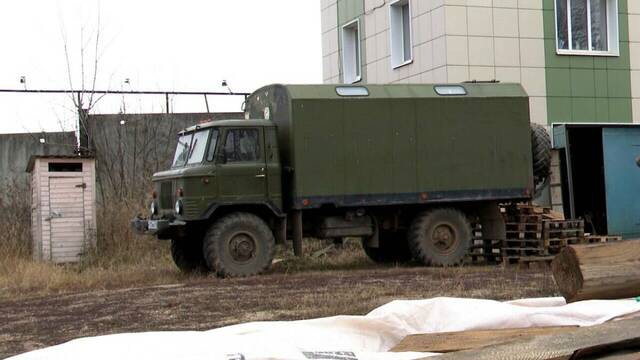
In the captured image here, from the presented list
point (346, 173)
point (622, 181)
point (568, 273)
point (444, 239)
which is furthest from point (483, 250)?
point (568, 273)

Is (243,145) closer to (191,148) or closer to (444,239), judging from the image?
(191,148)

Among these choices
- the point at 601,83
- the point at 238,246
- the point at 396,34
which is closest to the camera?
the point at 238,246

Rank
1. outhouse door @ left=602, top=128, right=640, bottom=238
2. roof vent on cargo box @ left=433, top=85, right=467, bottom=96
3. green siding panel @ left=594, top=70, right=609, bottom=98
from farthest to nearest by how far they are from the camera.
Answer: green siding panel @ left=594, top=70, right=609, bottom=98
outhouse door @ left=602, top=128, right=640, bottom=238
roof vent on cargo box @ left=433, top=85, right=467, bottom=96

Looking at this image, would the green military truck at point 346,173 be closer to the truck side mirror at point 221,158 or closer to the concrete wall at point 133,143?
the truck side mirror at point 221,158

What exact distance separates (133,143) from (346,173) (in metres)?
9.13

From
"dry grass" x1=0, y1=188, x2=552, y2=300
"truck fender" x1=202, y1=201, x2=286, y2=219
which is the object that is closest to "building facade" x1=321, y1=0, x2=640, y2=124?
"dry grass" x1=0, y1=188, x2=552, y2=300

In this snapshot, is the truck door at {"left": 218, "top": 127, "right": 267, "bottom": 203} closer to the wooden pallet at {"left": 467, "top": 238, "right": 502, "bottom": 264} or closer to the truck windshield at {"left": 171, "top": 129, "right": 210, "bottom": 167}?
the truck windshield at {"left": 171, "top": 129, "right": 210, "bottom": 167}

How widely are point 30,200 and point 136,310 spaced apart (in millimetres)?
9517

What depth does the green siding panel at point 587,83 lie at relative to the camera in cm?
1848

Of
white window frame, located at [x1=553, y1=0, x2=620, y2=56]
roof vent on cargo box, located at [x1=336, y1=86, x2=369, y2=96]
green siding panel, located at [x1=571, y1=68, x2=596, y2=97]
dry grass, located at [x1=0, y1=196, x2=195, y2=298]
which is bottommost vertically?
dry grass, located at [x1=0, y1=196, x2=195, y2=298]

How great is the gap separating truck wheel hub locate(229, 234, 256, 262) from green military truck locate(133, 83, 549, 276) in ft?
0.05

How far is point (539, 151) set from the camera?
51.9 ft

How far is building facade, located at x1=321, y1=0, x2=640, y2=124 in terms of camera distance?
17781 millimetres

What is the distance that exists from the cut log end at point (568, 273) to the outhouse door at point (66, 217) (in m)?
13.0
